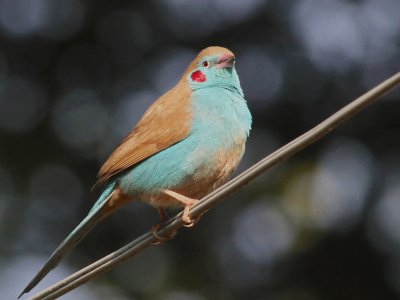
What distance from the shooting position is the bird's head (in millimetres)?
6277

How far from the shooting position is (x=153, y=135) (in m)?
6.00

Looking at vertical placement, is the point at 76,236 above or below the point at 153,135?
below

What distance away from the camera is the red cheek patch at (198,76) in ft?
20.9

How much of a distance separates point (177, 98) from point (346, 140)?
6.16 m

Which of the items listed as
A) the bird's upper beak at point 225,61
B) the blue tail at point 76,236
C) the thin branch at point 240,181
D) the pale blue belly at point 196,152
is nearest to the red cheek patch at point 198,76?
the bird's upper beak at point 225,61

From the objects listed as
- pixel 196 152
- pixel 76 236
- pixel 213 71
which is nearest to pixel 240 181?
pixel 196 152

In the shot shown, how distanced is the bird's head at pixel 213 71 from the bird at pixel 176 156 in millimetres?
58

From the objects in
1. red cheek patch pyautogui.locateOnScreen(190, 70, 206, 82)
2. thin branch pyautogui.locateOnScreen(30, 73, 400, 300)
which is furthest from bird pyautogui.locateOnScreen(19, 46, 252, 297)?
thin branch pyautogui.locateOnScreen(30, 73, 400, 300)

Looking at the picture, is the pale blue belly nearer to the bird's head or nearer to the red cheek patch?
the bird's head

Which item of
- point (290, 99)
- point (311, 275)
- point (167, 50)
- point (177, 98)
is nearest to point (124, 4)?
point (167, 50)

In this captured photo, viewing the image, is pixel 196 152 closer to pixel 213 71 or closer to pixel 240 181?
pixel 213 71

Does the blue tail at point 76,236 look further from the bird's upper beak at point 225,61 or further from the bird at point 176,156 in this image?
the bird's upper beak at point 225,61

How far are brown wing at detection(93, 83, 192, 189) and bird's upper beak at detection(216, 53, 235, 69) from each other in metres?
0.33

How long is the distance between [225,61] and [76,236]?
1514 millimetres
